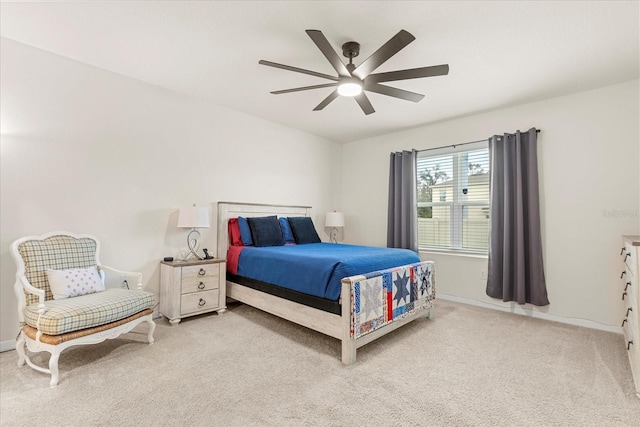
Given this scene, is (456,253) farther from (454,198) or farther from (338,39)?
(338,39)

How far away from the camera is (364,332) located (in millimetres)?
2344

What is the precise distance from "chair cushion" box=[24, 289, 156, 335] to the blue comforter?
107cm

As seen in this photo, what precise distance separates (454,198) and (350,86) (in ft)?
8.50

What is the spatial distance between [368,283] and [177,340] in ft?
5.75

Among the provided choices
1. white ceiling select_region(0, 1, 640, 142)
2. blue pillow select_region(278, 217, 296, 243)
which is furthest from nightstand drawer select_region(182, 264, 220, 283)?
white ceiling select_region(0, 1, 640, 142)

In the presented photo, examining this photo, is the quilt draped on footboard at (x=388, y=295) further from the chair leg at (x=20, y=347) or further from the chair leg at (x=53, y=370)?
the chair leg at (x=20, y=347)

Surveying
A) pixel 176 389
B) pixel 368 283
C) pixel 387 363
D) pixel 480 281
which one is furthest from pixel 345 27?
pixel 480 281

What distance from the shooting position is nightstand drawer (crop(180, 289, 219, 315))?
10.0ft

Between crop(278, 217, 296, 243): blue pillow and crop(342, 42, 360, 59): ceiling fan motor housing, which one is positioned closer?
crop(342, 42, 360, 59): ceiling fan motor housing

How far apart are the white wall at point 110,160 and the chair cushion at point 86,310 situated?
27.6 inches

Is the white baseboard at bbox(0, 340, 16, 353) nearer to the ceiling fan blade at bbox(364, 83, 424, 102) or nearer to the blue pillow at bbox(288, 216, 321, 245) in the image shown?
the blue pillow at bbox(288, 216, 321, 245)

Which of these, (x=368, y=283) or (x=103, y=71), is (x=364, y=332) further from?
(x=103, y=71)

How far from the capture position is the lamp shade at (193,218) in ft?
10.4

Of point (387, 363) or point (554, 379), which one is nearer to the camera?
point (554, 379)
